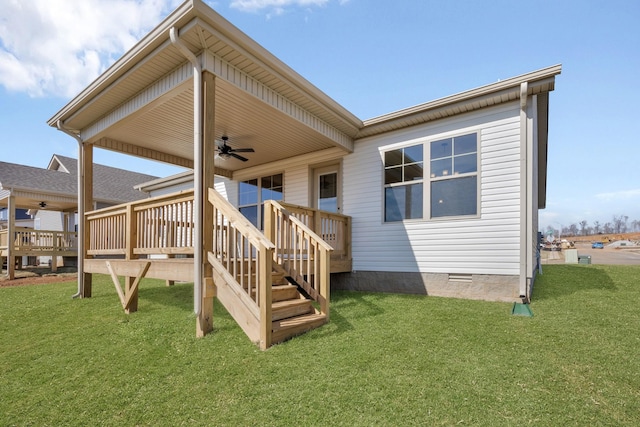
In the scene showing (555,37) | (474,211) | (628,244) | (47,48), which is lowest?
(628,244)

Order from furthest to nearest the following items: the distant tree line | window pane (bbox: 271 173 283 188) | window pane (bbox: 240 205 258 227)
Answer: the distant tree line
window pane (bbox: 240 205 258 227)
window pane (bbox: 271 173 283 188)

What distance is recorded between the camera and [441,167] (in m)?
6.04

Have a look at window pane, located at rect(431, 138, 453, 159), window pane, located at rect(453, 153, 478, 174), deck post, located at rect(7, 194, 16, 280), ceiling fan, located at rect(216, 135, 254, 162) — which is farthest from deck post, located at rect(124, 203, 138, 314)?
deck post, located at rect(7, 194, 16, 280)

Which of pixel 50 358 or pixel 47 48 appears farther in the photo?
pixel 47 48

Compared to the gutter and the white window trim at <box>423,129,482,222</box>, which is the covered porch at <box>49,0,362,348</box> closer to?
the white window trim at <box>423,129,482,222</box>

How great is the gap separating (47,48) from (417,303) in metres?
10.4

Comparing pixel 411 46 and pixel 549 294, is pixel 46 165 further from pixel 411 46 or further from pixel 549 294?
pixel 549 294

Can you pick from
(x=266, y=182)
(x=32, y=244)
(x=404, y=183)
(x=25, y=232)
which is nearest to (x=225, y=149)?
(x=266, y=182)

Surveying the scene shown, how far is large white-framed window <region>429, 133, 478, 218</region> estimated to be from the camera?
224 inches

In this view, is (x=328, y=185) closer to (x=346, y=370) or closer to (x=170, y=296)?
(x=170, y=296)

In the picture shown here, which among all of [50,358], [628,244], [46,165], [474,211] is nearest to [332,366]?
[50,358]

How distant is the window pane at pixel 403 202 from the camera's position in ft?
20.6

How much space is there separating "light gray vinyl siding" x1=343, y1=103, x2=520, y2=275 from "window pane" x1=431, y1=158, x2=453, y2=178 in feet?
1.60

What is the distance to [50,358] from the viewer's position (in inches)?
136
